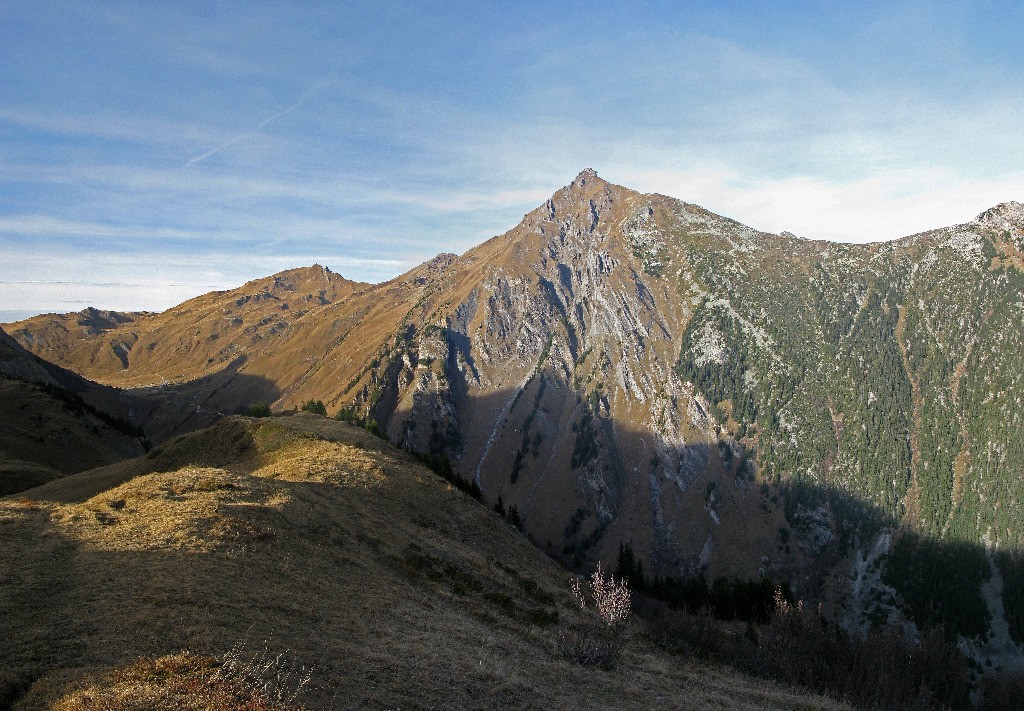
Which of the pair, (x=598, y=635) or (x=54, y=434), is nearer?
(x=598, y=635)

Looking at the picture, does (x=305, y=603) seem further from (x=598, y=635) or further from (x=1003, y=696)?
(x=1003, y=696)

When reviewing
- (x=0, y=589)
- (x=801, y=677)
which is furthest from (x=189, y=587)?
(x=801, y=677)

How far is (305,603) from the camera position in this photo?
28.4 meters

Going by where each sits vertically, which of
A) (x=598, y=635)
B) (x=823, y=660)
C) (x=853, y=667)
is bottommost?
(x=853, y=667)

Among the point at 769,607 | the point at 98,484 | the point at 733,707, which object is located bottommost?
the point at 769,607

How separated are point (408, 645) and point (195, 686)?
37.8 ft

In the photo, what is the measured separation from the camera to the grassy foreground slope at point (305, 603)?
21062 millimetres

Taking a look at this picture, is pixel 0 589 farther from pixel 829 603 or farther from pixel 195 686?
pixel 829 603

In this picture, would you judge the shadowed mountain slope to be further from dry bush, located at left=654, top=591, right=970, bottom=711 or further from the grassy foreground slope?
dry bush, located at left=654, top=591, right=970, bottom=711

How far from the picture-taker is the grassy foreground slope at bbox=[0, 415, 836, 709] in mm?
21062

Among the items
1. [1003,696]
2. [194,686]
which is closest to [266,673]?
[194,686]

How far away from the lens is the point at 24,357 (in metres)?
186

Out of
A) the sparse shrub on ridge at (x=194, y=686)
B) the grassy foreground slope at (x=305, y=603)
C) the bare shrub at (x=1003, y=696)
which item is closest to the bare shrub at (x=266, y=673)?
the sparse shrub on ridge at (x=194, y=686)

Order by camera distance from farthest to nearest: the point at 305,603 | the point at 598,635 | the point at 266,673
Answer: the point at 598,635
the point at 305,603
the point at 266,673
